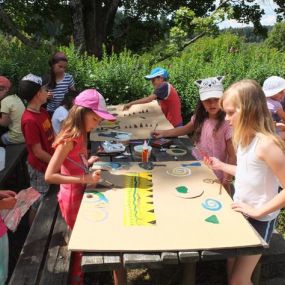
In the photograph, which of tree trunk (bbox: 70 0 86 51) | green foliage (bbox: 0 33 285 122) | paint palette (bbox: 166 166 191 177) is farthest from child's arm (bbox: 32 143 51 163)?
tree trunk (bbox: 70 0 86 51)

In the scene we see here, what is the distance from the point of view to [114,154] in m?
3.25

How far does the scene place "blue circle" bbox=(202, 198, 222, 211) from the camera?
216 centimetres

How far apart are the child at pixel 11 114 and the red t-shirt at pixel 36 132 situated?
45.2 inches

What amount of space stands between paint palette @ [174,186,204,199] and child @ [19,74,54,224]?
1252 mm

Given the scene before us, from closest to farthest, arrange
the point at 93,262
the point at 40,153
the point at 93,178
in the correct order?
the point at 93,262 < the point at 93,178 < the point at 40,153

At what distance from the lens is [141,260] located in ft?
5.81

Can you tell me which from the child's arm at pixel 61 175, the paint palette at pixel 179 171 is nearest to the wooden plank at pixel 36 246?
the child's arm at pixel 61 175

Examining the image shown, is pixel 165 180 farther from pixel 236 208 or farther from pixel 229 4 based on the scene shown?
pixel 229 4

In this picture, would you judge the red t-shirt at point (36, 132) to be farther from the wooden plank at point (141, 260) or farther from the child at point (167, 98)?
the child at point (167, 98)

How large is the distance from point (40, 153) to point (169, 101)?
2.24m

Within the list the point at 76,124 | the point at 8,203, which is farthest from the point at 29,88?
the point at 8,203

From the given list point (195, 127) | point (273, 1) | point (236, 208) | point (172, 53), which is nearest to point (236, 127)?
point (236, 208)

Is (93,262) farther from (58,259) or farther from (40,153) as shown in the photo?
(40,153)

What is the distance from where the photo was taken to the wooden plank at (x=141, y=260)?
1767 millimetres
